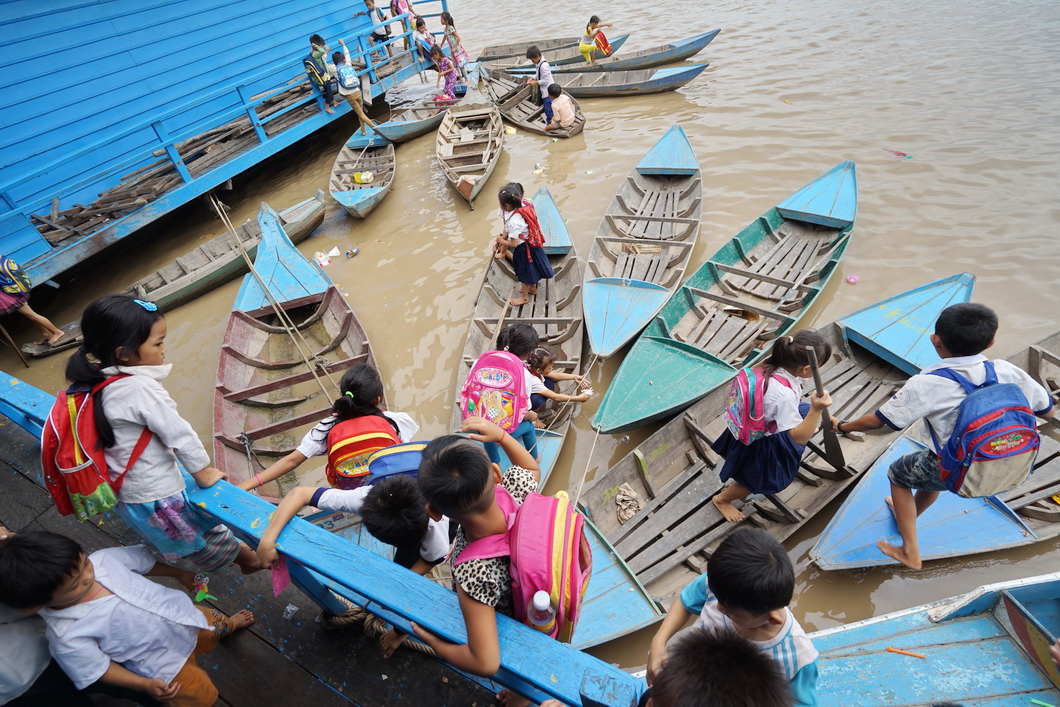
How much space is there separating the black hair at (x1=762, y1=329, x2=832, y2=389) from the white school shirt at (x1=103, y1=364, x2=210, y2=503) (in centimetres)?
314

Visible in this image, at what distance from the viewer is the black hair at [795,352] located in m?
3.07

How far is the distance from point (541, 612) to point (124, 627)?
1673mm

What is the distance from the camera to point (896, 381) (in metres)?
5.07

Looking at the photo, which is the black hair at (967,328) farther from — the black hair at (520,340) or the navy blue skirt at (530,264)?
the navy blue skirt at (530,264)

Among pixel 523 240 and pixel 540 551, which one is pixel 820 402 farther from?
pixel 523 240

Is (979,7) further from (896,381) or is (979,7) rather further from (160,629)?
(160,629)

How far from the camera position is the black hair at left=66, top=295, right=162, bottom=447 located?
6.95ft

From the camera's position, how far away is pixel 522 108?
12.5 meters

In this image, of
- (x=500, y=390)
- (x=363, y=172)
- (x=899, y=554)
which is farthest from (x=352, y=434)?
(x=363, y=172)

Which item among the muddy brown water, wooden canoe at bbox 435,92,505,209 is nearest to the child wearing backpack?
Result: the muddy brown water

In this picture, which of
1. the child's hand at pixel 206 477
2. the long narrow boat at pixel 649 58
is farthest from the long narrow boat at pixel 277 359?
the long narrow boat at pixel 649 58

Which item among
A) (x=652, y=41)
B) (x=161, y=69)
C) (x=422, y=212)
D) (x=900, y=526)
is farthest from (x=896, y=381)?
(x=652, y=41)

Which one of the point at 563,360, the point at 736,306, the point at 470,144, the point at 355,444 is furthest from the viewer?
the point at 470,144

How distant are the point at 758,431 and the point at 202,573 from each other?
3491mm
